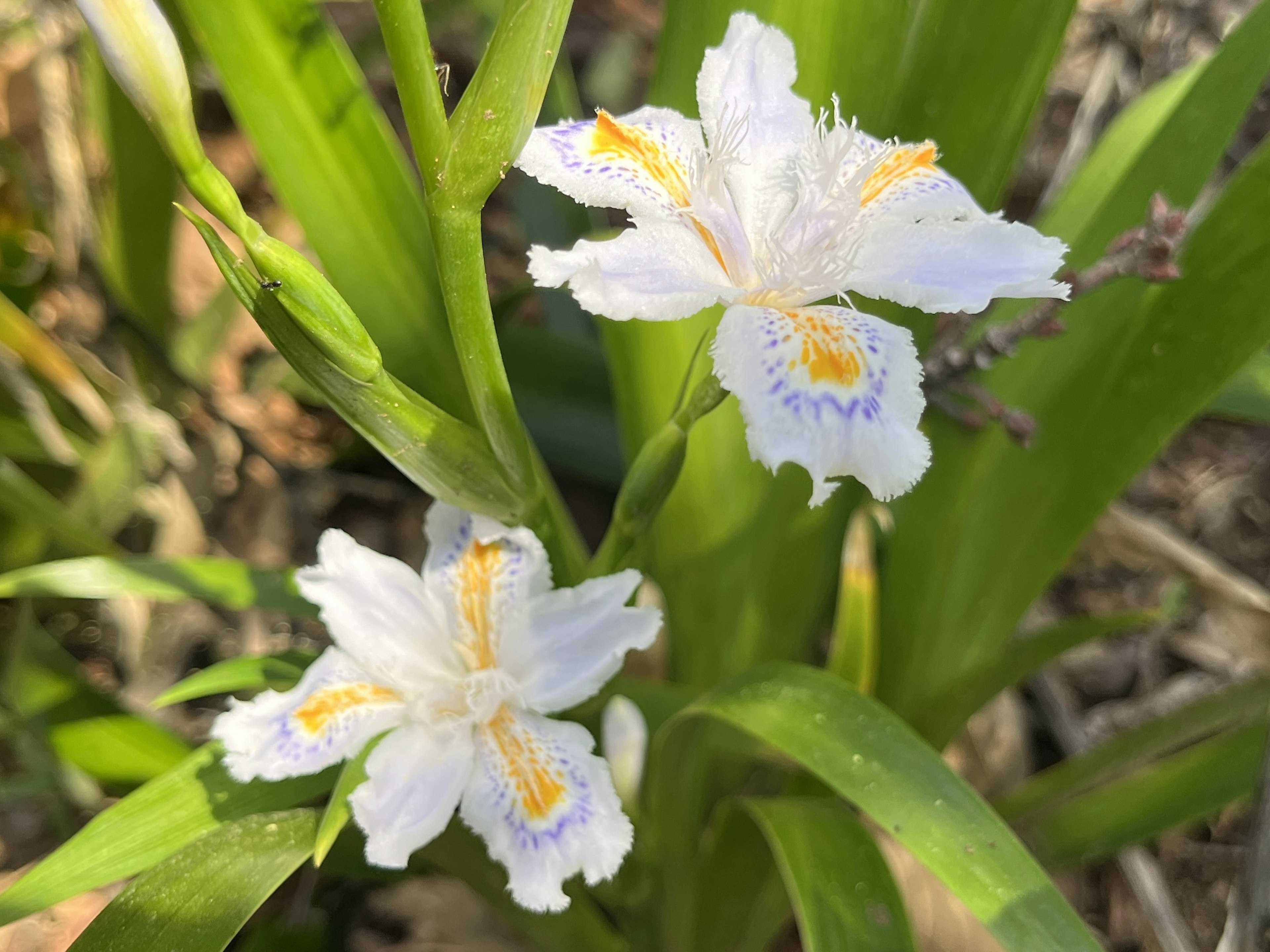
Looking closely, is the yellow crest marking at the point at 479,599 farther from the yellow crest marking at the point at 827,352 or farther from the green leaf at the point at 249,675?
the yellow crest marking at the point at 827,352

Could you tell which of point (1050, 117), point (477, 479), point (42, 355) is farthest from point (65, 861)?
point (1050, 117)

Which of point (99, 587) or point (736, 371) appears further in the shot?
point (99, 587)

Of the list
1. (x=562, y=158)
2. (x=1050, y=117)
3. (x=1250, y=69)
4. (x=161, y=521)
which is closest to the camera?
(x=562, y=158)

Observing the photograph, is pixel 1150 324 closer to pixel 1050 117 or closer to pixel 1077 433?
pixel 1077 433

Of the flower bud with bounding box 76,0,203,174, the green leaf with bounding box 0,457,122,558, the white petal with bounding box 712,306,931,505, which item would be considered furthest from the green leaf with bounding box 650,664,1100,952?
the green leaf with bounding box 0,457,122,558

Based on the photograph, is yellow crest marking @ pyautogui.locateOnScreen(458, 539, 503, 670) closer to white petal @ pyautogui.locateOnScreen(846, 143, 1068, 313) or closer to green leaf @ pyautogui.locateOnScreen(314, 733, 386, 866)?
green leaf @ pyautogui.locateOnScreen(314, 733, 386, 866)

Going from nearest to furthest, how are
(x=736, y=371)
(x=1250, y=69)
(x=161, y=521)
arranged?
(x=736, y=371), (x=1250, y=69), (x=161, y=521)

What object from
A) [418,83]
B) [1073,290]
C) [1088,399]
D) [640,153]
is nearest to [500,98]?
[418,83]
